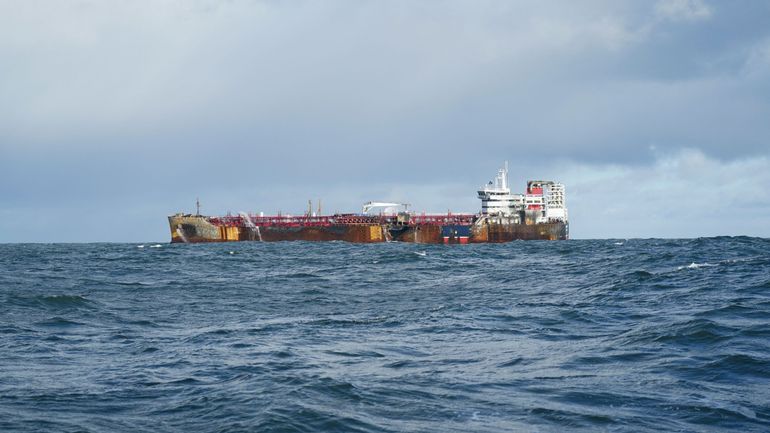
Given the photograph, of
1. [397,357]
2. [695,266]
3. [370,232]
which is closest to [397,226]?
[370,232]

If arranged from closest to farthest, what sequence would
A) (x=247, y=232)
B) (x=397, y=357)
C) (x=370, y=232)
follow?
(x=397, y=357), (x=370, y=232), (x=247, y=232)

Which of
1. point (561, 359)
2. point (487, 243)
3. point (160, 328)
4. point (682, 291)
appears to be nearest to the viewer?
point (561, 359)

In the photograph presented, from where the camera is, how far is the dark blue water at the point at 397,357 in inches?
463

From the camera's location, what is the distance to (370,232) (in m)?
101

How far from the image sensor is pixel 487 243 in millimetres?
103000

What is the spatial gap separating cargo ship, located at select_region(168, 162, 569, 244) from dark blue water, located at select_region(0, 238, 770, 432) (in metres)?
67.2

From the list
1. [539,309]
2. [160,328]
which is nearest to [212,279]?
[160,328]

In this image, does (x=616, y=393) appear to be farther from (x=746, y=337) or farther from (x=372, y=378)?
(x=746, y=337)

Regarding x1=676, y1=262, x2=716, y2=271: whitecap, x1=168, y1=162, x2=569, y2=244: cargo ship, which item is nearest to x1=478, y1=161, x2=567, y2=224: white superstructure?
x1=168, y1=162, x2=569, y2=244: cargo ship

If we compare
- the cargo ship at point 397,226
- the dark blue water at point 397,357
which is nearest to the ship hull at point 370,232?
the cargo ship at point 397,226

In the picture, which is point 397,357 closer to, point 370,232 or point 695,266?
point 695,266

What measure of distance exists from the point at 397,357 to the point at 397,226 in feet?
281

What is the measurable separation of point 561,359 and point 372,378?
471 centimetres

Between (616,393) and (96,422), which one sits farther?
(616,393)
